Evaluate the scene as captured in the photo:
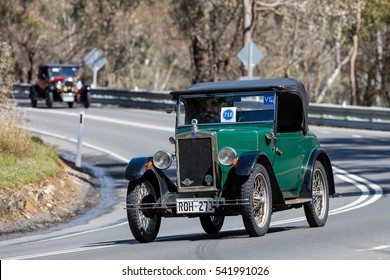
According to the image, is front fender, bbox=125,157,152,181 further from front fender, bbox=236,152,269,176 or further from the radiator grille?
front fender, bbox=236,152,269,176

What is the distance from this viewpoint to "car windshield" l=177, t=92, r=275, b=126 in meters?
14.1

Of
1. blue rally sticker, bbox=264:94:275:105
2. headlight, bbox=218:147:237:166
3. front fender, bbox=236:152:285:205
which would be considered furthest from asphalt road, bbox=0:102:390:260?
blue rally sticker, bbox=264:94:275:105

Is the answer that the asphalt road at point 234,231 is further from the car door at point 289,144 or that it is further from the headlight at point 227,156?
the headlight at point 227,156

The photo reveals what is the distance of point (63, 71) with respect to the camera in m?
51.7

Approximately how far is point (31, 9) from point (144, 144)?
42.7 metres

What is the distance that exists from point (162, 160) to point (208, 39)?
38977 mm

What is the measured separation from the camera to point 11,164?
20.8 metres

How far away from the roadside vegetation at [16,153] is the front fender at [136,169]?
15.9 feet

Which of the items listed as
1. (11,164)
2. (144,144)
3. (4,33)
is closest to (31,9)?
(4,33)

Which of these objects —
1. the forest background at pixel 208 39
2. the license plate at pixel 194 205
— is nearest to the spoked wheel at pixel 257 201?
the license plate at pixel 194 205

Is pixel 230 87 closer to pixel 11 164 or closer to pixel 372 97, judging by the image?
pixel 11 164

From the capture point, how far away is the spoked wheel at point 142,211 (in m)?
13.2

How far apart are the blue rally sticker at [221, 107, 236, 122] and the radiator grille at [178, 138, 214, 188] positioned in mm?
989

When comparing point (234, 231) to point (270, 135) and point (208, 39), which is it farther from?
point (208, 39)
